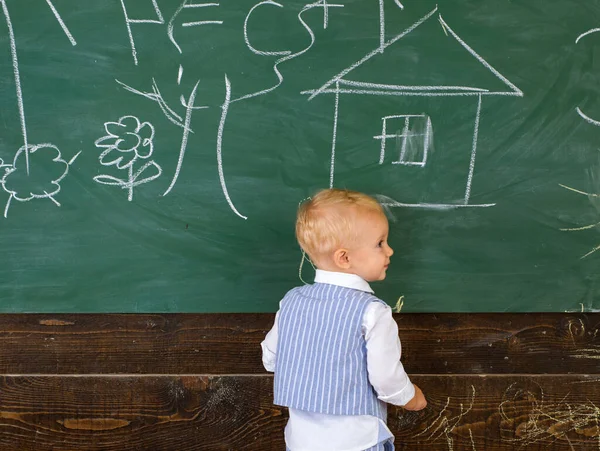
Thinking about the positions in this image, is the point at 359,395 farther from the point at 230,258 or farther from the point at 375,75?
the point at 375,75

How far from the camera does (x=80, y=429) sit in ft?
7.16

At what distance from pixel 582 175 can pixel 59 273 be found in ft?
5.12

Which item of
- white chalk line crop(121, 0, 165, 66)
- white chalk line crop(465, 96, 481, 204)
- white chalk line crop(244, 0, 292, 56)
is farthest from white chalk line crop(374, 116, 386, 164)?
white chalk line crop(121, 0, 165, 66)

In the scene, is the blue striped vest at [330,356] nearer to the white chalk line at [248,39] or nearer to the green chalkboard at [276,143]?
the green chalkboard at [276,143]

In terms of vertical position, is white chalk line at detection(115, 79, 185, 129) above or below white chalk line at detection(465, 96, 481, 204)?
above

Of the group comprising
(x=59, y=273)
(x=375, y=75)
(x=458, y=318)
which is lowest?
(x=458, y=318)

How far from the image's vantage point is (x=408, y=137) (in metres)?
2.02

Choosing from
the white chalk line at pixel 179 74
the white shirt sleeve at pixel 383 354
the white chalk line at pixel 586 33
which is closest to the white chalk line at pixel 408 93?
the white chalk line at pixel 586 33

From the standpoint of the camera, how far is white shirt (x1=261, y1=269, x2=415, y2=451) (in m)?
1.54

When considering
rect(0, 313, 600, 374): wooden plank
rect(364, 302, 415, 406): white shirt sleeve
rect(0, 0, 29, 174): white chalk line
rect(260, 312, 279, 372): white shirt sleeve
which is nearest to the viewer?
rect(364, 302, 415, 406): white shirt sleeve

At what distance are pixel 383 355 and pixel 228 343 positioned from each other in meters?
0.76

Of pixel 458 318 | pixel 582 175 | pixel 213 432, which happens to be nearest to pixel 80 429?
pixel 213 432

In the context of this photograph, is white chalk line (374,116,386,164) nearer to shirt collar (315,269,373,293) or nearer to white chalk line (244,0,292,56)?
white chalk line (244,0,292,56)

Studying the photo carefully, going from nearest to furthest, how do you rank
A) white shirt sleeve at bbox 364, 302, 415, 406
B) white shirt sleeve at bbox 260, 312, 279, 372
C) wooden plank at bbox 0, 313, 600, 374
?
white shirt sleeve at bbox 364, 302, 415, 406
white shirt sleeve at bbox 260, 312, 279, 372
wooden plank at bbox 0, 313, 600, 374
